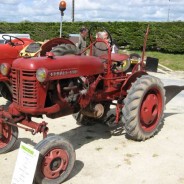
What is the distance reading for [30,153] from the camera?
158 inches

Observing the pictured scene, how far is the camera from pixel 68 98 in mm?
4832

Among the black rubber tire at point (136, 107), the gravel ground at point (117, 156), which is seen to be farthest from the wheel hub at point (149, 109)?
the gravel ground at point (117, 156)

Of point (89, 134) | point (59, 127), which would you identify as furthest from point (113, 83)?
point (59, 127)

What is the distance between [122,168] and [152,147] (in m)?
0.95

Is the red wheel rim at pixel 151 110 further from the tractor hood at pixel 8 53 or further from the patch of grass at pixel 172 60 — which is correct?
the patch of grass at pixel 172 60

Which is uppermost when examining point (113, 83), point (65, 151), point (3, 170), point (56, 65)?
point (56, 65)

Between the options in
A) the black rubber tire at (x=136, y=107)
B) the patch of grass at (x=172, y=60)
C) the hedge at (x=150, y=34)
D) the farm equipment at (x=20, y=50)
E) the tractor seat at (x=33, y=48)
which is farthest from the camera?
the hedge at (x=150, y=34)

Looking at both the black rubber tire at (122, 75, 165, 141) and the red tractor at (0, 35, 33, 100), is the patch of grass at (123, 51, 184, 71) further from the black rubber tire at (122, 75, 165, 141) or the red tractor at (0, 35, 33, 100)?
the black rubber tire at (122, 75, 165, 141)

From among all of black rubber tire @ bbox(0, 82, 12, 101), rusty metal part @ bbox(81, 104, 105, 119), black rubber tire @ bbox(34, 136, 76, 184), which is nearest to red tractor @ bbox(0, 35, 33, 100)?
black rubber tire @ bbox(0, 82, 12, 101)

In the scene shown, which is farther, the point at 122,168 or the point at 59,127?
the point at 59,127

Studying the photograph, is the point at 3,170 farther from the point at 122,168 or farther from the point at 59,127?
the point at 59,127

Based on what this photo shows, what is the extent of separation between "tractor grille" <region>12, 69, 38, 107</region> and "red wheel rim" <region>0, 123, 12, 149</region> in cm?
71

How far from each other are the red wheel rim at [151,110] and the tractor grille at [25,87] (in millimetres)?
1948

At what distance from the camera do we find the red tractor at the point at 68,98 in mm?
4324
